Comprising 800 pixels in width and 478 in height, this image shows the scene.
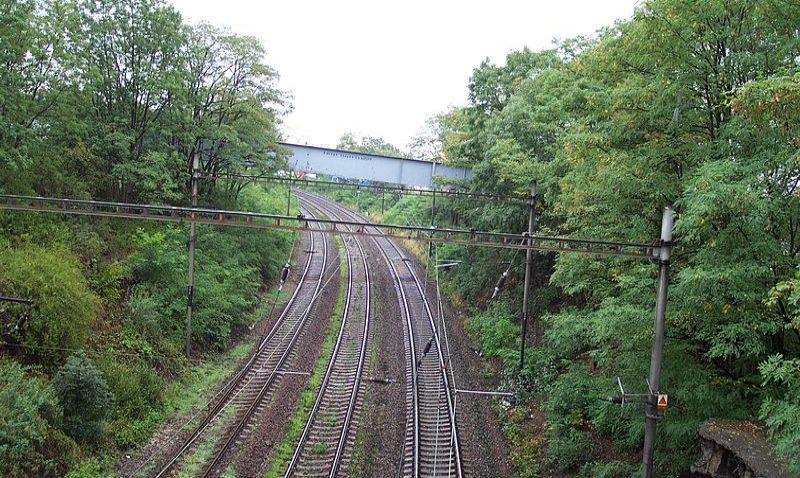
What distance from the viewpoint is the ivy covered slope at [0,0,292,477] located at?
37.8 ft

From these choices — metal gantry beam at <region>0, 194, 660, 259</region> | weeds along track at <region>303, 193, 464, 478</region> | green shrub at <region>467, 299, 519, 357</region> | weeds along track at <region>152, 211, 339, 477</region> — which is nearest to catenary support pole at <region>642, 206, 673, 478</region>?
metal gantry beam at <region>0, 194, 660, 259</region>

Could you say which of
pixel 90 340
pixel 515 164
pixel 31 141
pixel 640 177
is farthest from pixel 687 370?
pixel 31 141

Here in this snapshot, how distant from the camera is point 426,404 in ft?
50.2

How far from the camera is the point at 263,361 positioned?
1786 cm

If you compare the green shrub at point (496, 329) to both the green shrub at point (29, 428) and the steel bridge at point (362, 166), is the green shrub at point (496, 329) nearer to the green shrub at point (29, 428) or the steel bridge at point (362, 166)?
the steel bridge at point (362, 166)

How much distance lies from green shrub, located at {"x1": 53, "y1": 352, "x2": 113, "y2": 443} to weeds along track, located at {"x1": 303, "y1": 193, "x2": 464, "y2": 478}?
23.0 ft

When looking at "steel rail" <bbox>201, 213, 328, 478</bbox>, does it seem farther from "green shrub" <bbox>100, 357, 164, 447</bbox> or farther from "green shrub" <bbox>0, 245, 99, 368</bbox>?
"green shrub" <bbox>0, 245, 99, 368</bbox>

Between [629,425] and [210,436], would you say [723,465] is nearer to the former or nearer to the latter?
[629,425]

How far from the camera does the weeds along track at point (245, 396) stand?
1191 centimetres

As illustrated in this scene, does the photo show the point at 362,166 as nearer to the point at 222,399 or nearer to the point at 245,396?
the point at 245,396

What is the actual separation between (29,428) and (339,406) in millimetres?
7500

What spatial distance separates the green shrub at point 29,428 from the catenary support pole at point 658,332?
11.2 metres

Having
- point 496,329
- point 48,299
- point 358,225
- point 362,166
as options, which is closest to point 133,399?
point 48,299

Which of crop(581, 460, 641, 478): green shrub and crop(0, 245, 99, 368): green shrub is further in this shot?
crop(0, 245, 99, 368): green shrub
